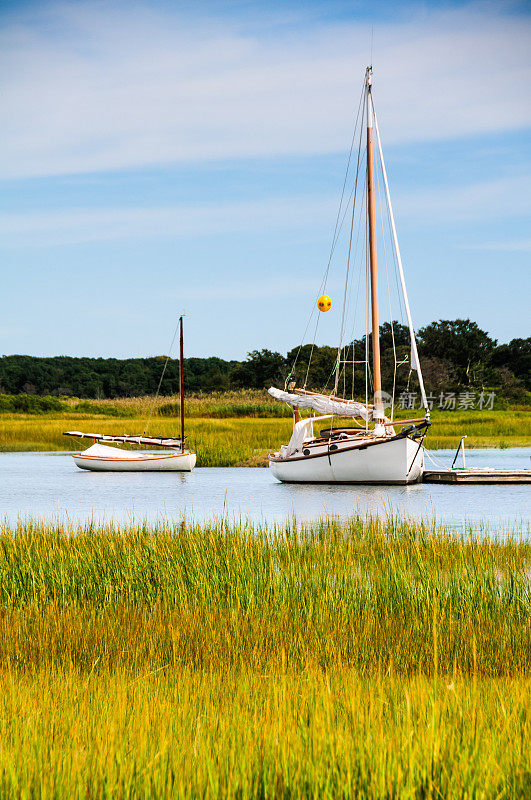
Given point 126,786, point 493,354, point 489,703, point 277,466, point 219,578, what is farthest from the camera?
point 493,354

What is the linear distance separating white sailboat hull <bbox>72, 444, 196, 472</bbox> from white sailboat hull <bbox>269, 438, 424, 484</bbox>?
819 cm

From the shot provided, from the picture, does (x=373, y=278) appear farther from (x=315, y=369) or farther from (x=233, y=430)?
(x=315, y=369)

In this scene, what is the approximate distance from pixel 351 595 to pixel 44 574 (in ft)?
13.7

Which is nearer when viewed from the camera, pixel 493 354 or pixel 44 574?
pixel 44 574

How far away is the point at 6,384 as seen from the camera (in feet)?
398

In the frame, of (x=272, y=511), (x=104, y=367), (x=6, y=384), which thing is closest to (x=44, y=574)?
(x=272, y=511)

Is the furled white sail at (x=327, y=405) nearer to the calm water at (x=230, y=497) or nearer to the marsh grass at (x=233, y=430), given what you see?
the calm water at (x=230, y=497)

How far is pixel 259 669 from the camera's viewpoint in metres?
6.85

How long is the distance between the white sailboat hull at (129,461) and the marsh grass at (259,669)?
27.2m

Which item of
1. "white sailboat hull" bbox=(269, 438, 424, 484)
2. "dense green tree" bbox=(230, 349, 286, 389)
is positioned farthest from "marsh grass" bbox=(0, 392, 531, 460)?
"dense green tree" bbox=(230, 349, 286, 389)

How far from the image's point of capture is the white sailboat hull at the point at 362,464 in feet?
102

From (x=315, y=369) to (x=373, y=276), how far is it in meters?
63.8

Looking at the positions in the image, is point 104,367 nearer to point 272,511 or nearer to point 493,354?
point 493,354

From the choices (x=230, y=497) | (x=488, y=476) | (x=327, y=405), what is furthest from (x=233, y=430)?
(x=488, y=476)
